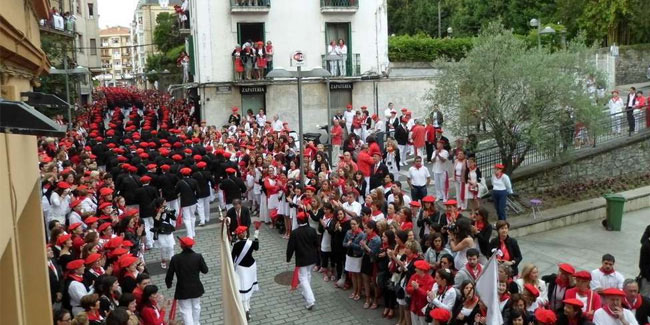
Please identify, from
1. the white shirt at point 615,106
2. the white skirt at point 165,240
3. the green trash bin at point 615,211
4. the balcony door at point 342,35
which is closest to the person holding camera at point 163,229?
the white skirt at point 165,240

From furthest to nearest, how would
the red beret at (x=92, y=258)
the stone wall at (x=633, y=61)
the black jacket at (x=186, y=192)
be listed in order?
the stone wall at (x=633, y=61)
the black jacket at (x=186, y=192)
the red beret at (x=92, y=258)

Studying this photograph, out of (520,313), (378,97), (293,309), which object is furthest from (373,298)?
(378,97)

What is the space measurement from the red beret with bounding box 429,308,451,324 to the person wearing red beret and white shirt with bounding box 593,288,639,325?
5.92 feet

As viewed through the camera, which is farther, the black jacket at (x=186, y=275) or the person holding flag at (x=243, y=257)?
the person holding flag at (x=243, y=257)

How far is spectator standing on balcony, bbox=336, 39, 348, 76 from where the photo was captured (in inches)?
1113

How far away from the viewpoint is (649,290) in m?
9.67

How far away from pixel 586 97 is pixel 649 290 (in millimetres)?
6997

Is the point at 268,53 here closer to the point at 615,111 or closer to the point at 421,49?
the point at 421,49

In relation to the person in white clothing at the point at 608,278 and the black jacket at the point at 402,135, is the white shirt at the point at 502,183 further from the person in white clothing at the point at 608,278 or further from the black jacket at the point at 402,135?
the black jacket at the point at 402,135

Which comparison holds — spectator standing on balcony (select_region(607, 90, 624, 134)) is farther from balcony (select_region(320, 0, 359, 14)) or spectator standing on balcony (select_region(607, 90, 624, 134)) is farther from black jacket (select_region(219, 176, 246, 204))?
balcony (select_region(320, 0, 359, 14))

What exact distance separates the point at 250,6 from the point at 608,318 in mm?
22956

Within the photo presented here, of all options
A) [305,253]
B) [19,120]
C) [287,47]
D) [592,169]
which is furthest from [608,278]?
[287,47]

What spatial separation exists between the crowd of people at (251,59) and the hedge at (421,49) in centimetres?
852

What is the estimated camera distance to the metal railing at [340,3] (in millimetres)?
28578
